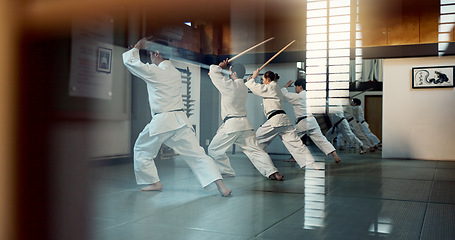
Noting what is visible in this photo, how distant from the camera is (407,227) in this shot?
1.29 m

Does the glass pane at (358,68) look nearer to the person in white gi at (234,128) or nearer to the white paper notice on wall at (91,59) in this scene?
the person in white gi at (234,128)

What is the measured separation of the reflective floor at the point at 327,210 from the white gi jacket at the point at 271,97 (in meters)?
0.19

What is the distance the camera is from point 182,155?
2.08 meters

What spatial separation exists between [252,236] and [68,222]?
62cm

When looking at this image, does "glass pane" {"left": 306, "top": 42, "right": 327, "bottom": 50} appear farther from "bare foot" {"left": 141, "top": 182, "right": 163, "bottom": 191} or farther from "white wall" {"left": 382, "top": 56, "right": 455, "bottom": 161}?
"bare foot" {"left": 141, "top": 182, "right": 163, "bottom": 191}

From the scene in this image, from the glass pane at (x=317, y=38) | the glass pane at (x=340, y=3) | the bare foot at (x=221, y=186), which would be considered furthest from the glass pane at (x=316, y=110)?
the bare foot at (x=221, y=186)

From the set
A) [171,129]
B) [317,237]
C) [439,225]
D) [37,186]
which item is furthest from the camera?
[171,129]

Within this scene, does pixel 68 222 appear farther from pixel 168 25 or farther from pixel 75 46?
pixel 168 25

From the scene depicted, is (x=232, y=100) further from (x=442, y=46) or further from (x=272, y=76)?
(x=442, y=46)

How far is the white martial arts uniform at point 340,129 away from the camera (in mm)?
1188

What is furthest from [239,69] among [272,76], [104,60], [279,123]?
[104,60]

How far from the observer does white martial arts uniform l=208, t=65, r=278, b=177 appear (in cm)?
154

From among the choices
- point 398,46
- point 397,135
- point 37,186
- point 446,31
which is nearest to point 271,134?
point 397,135

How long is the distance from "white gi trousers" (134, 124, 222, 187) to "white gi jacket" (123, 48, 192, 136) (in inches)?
1.9
